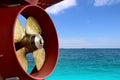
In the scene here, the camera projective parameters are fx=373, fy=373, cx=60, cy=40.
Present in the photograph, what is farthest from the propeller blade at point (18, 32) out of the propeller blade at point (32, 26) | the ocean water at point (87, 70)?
the ocean water at point (87, 70)

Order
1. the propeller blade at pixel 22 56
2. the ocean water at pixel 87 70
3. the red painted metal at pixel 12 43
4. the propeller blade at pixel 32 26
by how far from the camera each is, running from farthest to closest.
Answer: the ocean water at pixel 87 70 → the propeller blade at pixel 32 26 → the propeller blade at pixel 22 56 → the red painted metal at pixel 12 43

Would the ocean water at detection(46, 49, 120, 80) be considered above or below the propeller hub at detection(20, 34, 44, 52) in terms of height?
below

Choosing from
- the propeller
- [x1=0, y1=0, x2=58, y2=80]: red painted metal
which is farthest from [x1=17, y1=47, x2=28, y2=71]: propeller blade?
[x1=0, y1=0, x2=58, y2=80]: red painted metal

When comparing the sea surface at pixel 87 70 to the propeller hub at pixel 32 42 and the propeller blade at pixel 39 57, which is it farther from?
the propeller hub at pixel 32 42

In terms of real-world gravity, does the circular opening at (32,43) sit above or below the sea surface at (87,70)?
above

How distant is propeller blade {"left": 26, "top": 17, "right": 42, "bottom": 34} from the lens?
A: 575 cm

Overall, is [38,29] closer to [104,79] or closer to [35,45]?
[35,45]

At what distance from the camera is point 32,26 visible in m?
5.85

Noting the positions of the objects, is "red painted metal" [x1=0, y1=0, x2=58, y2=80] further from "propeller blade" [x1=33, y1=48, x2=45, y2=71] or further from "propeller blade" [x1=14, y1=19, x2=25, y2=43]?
"propeller blade" [x1=14, y1=19, x2=25, y2=43]

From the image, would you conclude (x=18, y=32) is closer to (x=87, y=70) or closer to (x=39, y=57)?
(x=39, y=57)

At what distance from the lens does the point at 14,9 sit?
5051 millimetres

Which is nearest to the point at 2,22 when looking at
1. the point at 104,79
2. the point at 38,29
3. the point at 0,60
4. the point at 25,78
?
the point at 0,60

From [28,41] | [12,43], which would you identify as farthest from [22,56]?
[12,43]

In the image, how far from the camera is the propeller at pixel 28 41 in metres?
5.34
